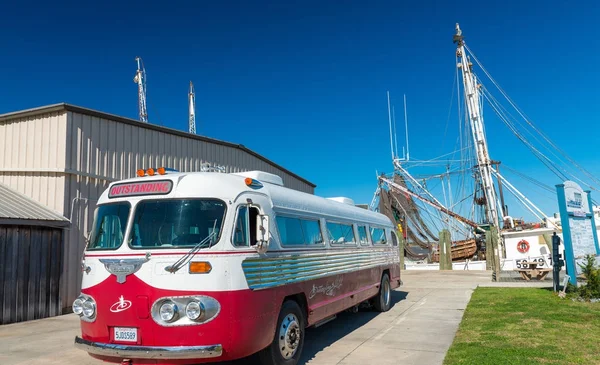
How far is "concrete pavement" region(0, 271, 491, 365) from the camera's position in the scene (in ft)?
24.1

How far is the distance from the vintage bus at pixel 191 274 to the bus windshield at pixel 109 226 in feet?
0.05

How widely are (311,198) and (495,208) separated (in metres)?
27.5

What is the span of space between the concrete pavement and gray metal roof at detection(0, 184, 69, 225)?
2361mm

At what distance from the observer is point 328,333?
934cm

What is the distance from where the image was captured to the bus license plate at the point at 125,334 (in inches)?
215

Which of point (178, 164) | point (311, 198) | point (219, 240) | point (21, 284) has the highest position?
point (178, 164)

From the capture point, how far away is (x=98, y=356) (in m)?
5.67

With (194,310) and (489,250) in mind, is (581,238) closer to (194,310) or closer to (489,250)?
(489,250)

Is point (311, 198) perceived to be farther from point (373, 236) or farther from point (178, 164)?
point (178, 164)

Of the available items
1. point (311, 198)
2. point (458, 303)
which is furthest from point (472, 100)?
point (311, 198)

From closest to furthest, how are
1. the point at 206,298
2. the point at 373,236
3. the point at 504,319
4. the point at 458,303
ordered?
the point at 206,298, the point at 504,319, the point at 373,236, the point at 458,303

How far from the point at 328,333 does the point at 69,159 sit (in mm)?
8041

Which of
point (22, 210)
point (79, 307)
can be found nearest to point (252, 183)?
point (79, 307)

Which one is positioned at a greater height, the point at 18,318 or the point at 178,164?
the point at 178,164
